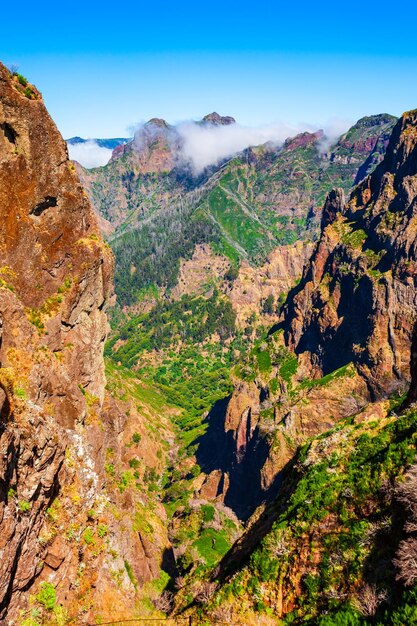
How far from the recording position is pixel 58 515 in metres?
36.2

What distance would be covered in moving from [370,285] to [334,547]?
135823 millimetres

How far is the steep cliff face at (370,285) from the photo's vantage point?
142750 millimetres

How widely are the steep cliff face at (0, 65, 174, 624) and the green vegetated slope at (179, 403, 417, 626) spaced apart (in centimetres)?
1030

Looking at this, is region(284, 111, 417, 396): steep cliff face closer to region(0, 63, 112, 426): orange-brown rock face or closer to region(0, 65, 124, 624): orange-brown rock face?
region(0, 65, 124, 624): orange-brown rock face

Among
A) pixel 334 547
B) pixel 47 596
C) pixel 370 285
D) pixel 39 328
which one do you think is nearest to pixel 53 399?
pixel 39 328

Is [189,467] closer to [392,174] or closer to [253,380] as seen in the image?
[253,380]

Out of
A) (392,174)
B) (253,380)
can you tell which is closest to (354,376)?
(253,380)

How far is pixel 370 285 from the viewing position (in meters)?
152

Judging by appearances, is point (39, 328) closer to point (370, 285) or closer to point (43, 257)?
point (43, 257)

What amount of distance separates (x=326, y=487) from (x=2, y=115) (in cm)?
4444

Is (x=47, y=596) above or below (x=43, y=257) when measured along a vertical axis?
below

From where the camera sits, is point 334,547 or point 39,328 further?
point 39,328

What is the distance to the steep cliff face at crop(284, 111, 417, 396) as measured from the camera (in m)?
143

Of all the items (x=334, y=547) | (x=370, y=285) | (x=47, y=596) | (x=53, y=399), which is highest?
(x=370, y=285)
